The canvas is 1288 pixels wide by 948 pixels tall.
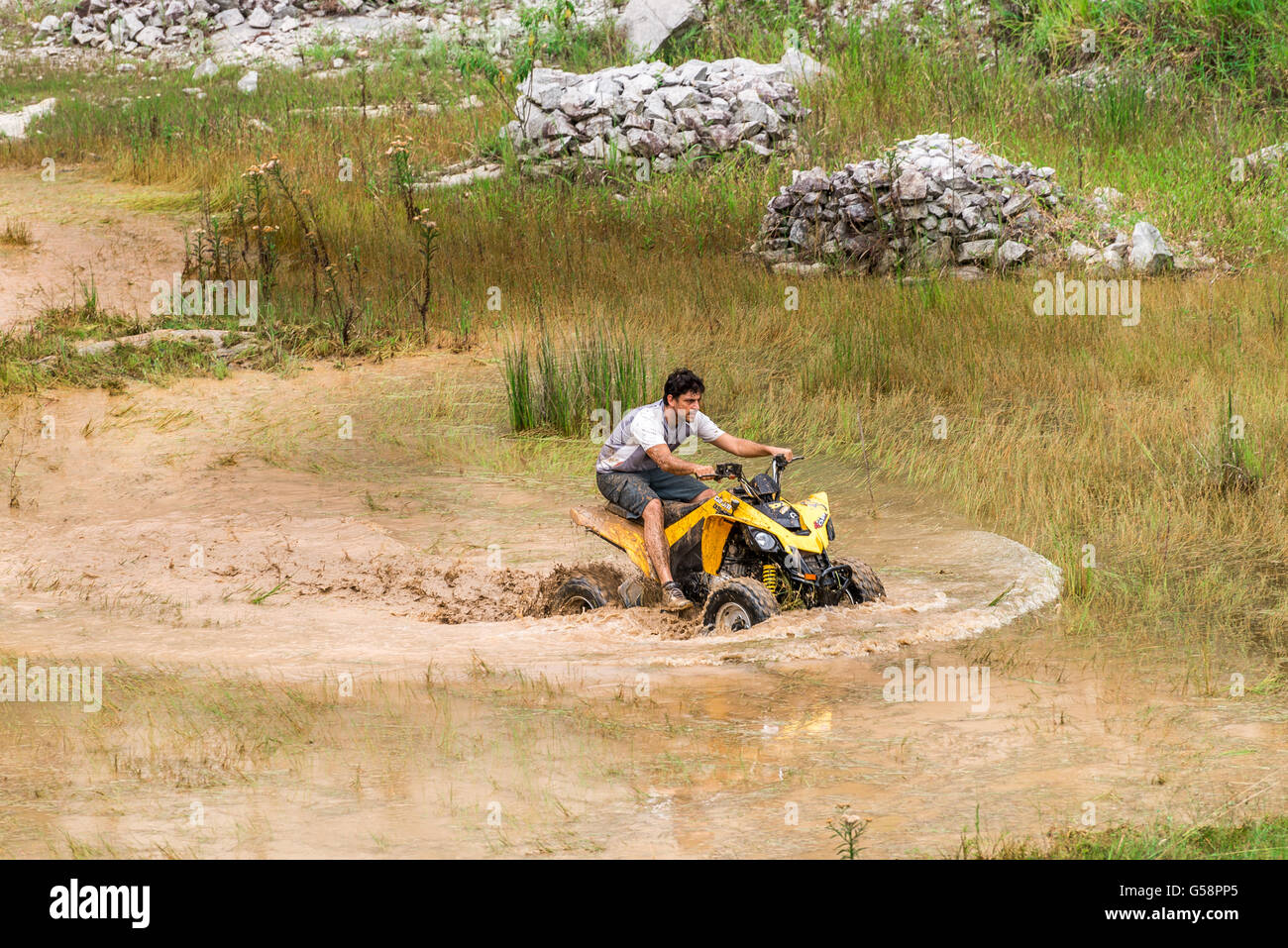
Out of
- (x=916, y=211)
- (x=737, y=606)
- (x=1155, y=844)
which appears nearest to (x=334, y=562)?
(x=737, y=606)

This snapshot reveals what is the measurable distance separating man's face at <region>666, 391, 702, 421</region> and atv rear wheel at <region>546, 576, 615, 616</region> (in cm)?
114

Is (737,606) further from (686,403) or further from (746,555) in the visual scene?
(686,403)

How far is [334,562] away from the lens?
8938mm

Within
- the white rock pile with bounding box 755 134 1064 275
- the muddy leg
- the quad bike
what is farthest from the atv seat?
the white rock pile with bounding box 755 134 1064 275

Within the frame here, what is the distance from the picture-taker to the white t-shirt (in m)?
7.83

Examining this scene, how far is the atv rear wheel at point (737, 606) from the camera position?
285 inches

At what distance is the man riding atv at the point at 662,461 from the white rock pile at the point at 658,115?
1000 cm

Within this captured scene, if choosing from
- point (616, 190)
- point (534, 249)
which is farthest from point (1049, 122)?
point (534, 249)

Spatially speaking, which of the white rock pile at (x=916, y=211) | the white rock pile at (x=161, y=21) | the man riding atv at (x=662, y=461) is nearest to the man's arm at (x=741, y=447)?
the man riding atv at (x=662, y=461)

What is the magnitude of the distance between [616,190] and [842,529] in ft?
29.3

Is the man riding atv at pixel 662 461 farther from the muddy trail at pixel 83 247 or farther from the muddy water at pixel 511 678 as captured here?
the muddy trail at pixel 83 247

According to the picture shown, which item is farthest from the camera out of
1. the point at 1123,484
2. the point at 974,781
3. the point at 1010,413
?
the point at 1010,413
